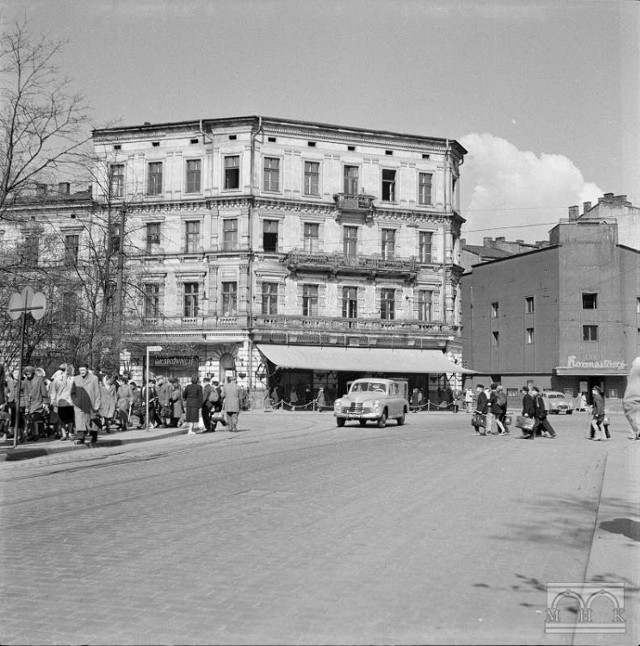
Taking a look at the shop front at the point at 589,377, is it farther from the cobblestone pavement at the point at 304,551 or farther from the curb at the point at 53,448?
the cobblestone pavement at the point at 304,551

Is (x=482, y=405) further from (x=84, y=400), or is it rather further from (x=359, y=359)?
(x=359, y=359)

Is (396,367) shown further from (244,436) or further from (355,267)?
(244,436)

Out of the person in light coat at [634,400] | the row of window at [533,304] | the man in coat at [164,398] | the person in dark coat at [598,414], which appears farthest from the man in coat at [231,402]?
the row of window at [533,304]

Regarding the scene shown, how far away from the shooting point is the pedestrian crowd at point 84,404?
18484 mm

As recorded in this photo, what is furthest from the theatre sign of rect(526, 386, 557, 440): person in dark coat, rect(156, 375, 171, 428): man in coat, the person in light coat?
the person in light coat

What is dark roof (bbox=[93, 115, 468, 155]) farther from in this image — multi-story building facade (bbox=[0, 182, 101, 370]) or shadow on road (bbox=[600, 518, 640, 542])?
shadow on road (bbox=[600, 518, 640, 542])

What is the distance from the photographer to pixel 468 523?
29.2ft

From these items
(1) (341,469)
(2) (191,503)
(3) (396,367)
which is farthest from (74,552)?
(3) (396,367)

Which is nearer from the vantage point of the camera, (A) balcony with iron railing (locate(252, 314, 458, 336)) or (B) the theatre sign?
(A) balcony with iron railing (locate(252, 314, 458, 336))

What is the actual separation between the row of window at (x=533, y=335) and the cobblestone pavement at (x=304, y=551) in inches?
1947

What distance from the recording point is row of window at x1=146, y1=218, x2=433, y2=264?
50000mm

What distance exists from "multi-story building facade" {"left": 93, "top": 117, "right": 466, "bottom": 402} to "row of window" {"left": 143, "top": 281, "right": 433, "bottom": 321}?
0.09 m

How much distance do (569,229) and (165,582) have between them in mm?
60032

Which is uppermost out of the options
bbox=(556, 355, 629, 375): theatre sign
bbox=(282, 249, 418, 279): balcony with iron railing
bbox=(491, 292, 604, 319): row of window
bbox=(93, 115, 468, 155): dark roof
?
bbox=(93, 115, 468, 155): dark roof
